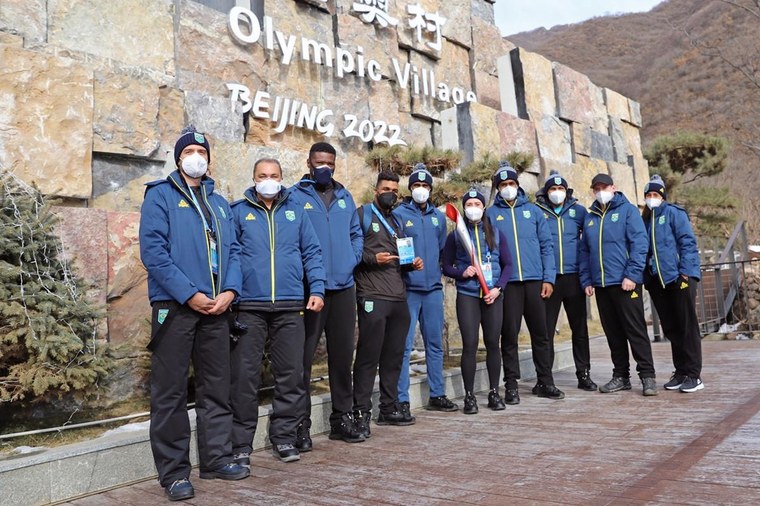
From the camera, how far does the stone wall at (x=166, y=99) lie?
4.48 metres

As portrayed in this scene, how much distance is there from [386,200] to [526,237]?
4.10 ft

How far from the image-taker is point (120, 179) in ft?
16.8

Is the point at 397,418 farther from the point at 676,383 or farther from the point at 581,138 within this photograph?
the point at 581,138

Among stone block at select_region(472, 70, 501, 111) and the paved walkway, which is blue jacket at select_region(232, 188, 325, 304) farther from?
stone block at select_region(472, 70, 501, 111)

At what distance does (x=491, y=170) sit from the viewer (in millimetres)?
6121

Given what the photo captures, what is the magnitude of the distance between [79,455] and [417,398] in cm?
249

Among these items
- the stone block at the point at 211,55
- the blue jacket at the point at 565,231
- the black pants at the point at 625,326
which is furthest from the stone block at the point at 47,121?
the black pants at the point at 625,326

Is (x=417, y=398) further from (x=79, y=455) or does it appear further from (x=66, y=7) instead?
(x=66, y=7)

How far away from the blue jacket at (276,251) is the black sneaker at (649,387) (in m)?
2.70

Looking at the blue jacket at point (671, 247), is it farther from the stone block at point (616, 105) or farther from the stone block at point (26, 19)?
the stone block at point (616, 105)

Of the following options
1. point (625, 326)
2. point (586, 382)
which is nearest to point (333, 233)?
point (625, 326)

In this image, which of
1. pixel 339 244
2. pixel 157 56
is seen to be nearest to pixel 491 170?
pixel 339 244

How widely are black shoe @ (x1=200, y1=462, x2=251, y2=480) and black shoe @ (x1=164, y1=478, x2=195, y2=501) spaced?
258mm

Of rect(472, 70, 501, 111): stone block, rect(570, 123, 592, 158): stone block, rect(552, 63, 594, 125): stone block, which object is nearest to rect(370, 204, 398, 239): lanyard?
rect(472, 70, 501, 111): stone block
